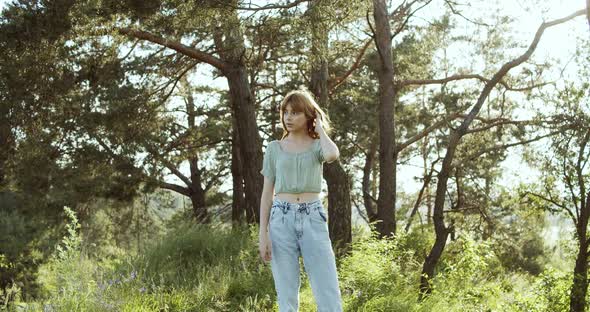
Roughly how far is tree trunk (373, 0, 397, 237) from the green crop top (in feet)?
26.4

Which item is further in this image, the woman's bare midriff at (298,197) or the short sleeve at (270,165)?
the short sleeve at (270,165)

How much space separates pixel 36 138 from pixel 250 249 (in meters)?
6.97

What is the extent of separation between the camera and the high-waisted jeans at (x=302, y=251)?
12.2 feet

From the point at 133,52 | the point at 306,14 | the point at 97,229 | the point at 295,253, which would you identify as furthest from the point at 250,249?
the point at 97,229

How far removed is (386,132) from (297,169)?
8.41 m


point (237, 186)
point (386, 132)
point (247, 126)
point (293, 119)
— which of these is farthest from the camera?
point (237, 186)

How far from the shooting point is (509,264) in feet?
71.7

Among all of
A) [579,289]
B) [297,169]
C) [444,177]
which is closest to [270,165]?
[297,169]

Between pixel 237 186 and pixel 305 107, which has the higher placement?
pixel 237 186

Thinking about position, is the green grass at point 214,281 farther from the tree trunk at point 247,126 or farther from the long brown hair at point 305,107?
the tree trunk at point 247,126

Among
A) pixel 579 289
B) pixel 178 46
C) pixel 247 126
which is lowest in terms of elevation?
pixel 579 289

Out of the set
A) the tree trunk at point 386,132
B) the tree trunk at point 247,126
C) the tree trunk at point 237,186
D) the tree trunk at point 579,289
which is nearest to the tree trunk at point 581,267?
the tree trunk at point 579,289

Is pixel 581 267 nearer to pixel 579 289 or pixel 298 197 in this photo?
pixel 579 289

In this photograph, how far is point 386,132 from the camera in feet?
39.4
